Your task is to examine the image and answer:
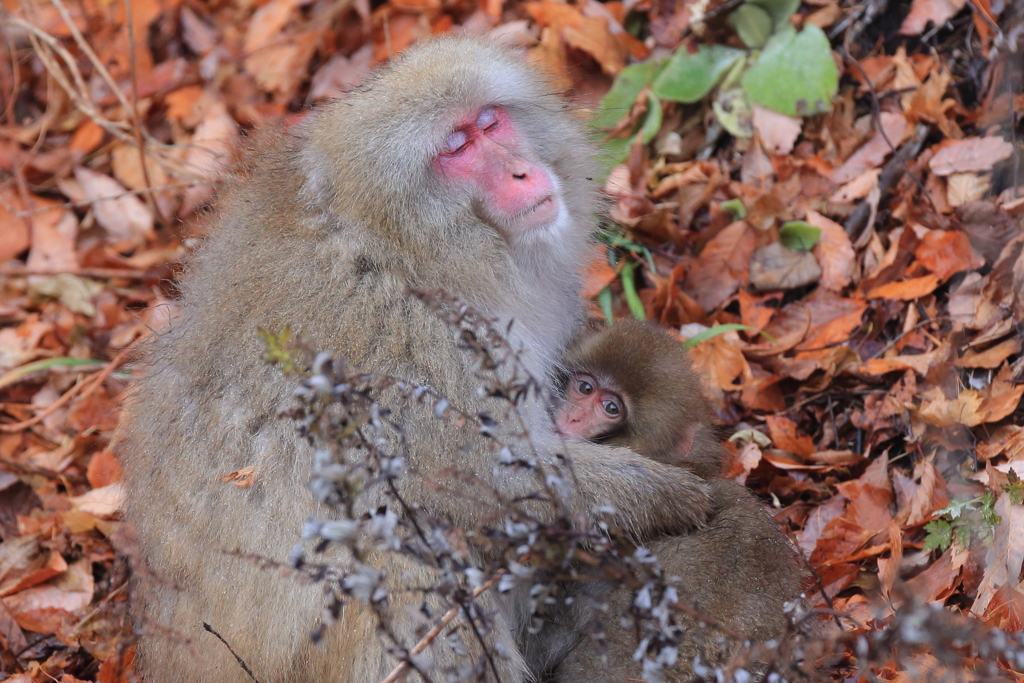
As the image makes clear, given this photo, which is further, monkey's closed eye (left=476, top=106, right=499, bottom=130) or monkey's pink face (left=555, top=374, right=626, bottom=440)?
monkey's pink face (left=555, top=374, right=626, bottom=440)

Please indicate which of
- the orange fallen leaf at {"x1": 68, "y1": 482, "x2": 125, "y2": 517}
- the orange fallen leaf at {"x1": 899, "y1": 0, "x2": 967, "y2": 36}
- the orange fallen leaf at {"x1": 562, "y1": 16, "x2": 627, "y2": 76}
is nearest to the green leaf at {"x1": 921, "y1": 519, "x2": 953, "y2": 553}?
the orange fallen leaf at {"x1": 899, "y1": 0, "x2": 967, "y2": 36}

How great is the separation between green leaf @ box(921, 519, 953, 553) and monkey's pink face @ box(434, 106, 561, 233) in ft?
5.66

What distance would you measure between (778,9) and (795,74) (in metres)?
0.43

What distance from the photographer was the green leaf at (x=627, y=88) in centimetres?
549

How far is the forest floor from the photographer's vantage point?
12.4 ft

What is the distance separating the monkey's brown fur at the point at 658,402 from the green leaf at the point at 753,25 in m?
2.27

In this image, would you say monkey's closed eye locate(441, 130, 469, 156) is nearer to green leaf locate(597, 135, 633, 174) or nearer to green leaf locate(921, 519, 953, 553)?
green leaf locate(597, 135, 633, 174)

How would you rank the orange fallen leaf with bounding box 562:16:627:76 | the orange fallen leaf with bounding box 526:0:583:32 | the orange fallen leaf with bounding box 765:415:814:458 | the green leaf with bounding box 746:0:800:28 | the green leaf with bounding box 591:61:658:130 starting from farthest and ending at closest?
the orange fallen leaf with bounding box 526:0:583:32, the orange fallen leaf with bounding box 562:16:627:76, the green leaf with bounding box 591:61:658:130, the green leaf with bounding box 746:0:800:28, the orange fallen leaf with bounding box 765:415:814:458

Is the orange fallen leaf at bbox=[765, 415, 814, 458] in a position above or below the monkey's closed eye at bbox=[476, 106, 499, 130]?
below

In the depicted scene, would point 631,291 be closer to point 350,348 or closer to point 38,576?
point 350,348

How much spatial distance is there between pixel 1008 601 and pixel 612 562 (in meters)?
1.47

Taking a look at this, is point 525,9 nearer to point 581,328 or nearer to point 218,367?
point 581,328

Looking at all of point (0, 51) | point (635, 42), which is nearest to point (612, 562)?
point (635, 42)

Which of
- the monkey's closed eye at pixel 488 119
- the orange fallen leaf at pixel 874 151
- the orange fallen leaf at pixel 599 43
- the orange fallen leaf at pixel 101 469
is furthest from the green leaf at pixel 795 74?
the orange fallen leaf at pixel 101 469
